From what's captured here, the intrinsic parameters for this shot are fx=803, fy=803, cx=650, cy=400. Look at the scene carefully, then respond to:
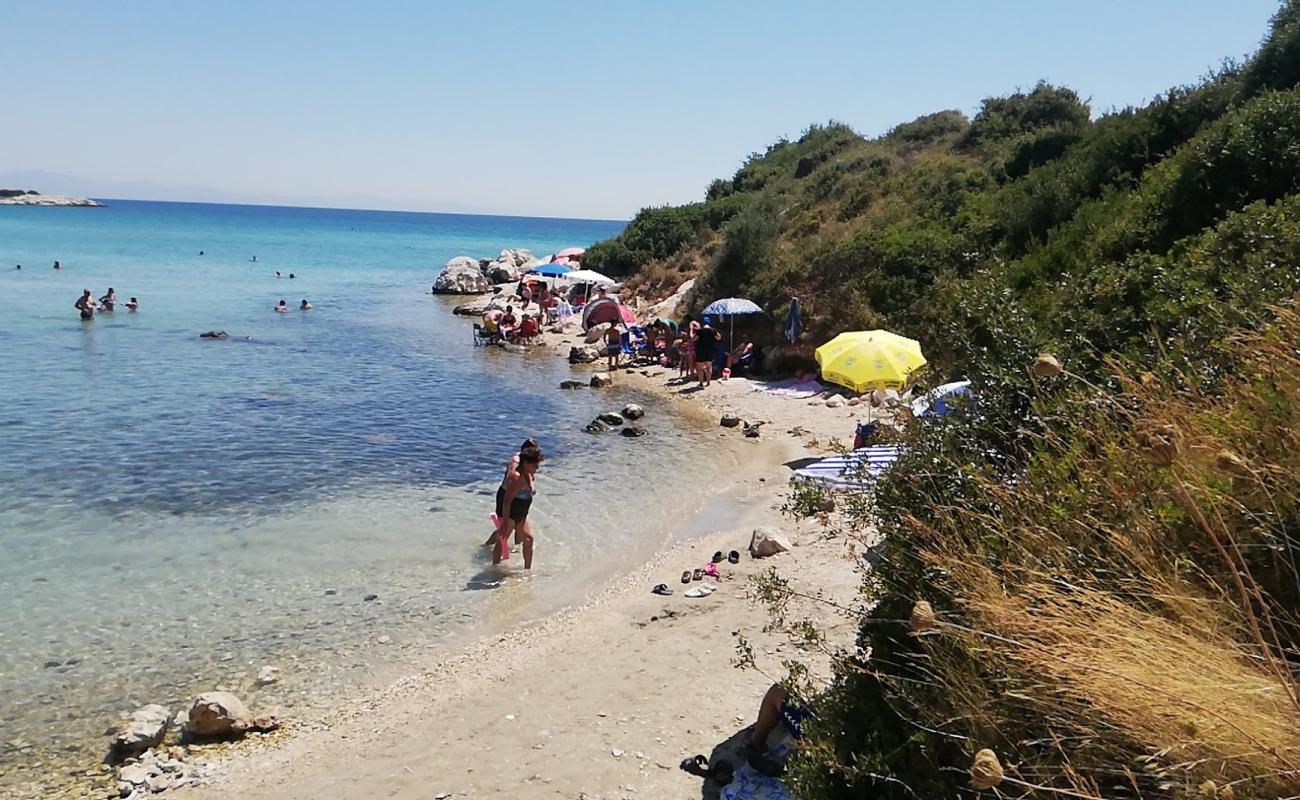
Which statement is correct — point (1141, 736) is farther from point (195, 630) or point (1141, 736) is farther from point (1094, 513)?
point (195, 630)

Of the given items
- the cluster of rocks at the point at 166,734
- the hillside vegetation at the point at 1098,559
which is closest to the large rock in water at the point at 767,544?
the hillside vegetation at the point at 1098,559

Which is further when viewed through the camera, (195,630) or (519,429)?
(519,429)

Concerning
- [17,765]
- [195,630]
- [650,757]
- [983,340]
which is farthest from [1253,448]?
[195,630]

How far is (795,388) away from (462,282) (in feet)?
98.9

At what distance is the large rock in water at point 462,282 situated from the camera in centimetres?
A: 4562

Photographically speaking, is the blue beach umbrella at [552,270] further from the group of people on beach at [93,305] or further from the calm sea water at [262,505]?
the group of people on beach at [93,305]

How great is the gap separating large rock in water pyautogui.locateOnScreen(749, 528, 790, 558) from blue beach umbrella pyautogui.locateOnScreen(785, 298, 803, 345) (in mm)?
11267

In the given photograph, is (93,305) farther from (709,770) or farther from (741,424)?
(709,770)

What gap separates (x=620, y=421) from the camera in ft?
57.9

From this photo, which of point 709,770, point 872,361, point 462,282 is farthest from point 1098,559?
point 462,282

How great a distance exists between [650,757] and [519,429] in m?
11.7

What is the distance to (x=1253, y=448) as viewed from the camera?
11.4ft

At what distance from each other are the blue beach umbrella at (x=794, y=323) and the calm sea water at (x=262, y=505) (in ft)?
15.4

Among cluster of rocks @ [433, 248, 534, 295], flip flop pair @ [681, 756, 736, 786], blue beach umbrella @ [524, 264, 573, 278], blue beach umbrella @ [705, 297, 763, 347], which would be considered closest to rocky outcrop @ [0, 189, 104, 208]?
cluster of rocks @ [433, 248, 534, 295]
